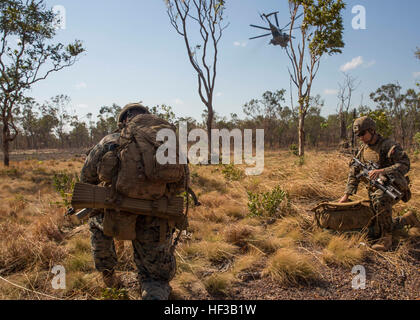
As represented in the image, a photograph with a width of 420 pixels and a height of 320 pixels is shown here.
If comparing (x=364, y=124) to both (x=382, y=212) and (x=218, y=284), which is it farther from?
(x=218, y=284)

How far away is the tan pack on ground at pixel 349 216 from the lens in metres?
3.32

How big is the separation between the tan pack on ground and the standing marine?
3.7 inches

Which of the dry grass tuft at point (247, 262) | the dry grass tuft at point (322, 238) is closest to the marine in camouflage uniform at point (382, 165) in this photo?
the dry grass tuft at point (322, 238)

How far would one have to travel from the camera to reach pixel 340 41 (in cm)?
1085

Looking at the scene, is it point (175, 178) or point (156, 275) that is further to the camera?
point (156, 275)

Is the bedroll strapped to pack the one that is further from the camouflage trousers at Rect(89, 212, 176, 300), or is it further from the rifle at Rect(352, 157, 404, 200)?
the rifle at Rect(352, 157, 404, 200)

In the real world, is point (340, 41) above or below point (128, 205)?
above

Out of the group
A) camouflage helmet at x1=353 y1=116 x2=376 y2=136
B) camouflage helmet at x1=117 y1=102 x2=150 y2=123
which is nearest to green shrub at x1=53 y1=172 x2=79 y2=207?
camouflage helmet at x1=117 y1=102 x2=150 y2=123

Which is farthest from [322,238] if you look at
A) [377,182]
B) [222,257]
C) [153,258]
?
[153,258]
